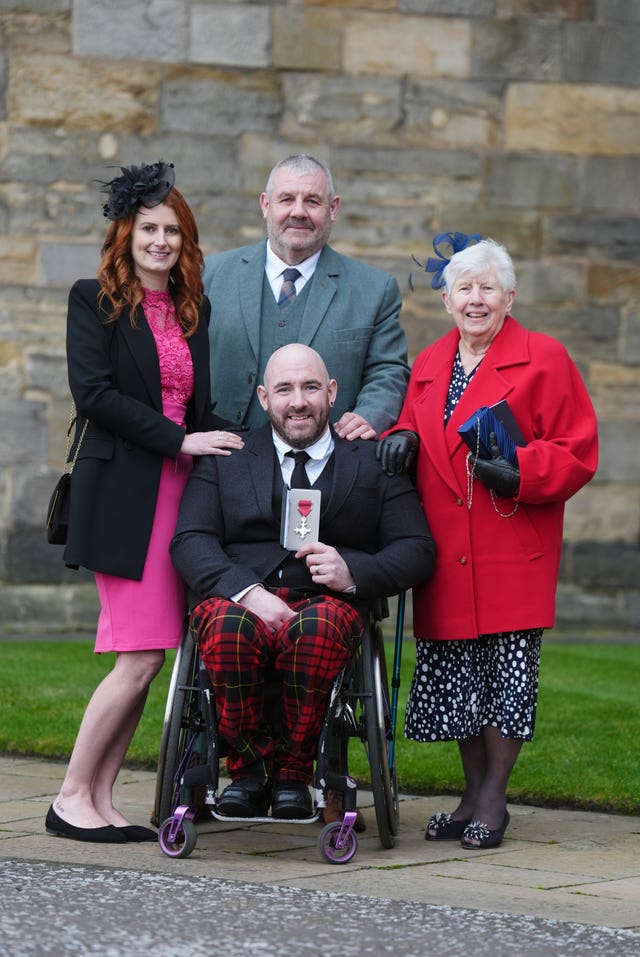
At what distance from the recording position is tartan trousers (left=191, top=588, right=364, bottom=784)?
4461mm


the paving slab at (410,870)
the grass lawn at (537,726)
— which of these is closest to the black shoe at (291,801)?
the paving slab at (410,870)

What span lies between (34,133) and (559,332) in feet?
9.99

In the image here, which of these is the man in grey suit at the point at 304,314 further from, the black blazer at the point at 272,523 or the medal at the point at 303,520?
the medal at the point at 303,520

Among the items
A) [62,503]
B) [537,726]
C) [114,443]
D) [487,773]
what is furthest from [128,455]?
[537,726]

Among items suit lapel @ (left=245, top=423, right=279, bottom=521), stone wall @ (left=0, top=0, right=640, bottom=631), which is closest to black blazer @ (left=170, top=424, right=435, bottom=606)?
suit lapel @ (left=245, top=423, right=279, bottom=521)

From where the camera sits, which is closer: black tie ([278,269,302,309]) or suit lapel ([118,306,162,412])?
suit lapel ([118,306,162,412])

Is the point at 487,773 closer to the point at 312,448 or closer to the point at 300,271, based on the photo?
the point at 312,448

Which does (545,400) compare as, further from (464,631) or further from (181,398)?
(181,398)

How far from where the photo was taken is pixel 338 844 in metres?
4.49

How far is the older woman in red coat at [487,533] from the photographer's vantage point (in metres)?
4.87

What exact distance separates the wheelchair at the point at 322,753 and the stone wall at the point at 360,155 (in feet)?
15.6

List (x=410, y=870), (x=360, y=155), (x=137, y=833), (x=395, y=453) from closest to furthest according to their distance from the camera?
(x=410, y=870)
(x=137, y=833)
(x=395, y=453)
(x=360, y=155)

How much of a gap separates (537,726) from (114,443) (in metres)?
2.48

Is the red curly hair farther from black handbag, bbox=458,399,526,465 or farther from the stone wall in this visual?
the stone wall
